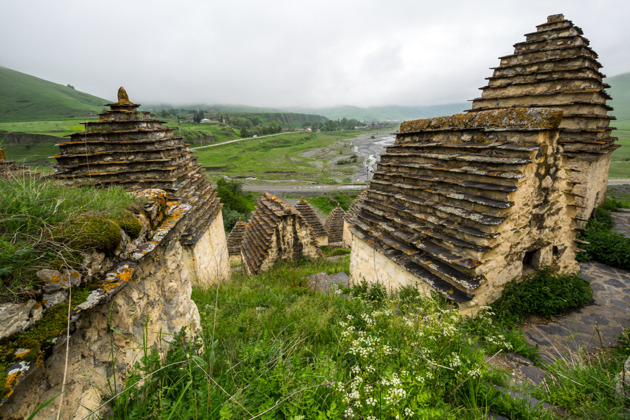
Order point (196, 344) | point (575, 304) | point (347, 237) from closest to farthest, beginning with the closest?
point (196, 344) → point (575, 304) → point (347, 237)

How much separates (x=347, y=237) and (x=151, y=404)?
19406 mm

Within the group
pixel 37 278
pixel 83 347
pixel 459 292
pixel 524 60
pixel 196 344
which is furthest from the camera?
pixel 524 60

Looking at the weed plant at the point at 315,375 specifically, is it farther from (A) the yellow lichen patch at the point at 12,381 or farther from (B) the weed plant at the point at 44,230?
(B) the weed plant at the point at 44,230

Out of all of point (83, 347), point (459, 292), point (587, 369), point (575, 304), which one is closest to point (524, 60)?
point (575, 304)

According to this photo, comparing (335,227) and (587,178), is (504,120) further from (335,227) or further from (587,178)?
(335,227)

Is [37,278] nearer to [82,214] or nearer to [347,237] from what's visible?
[82,214]

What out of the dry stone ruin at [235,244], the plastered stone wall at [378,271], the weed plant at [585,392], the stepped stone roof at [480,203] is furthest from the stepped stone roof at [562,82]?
the dry stone ruin at [235,244]

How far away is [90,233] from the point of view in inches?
84.0

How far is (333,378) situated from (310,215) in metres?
16.9

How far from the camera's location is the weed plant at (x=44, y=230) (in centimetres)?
169

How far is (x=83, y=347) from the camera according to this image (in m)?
2.12

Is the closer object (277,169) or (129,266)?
(129,266)

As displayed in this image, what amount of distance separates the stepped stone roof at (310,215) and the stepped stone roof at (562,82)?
474 inches

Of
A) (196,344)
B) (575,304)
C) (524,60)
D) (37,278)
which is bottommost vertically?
(575,304)
